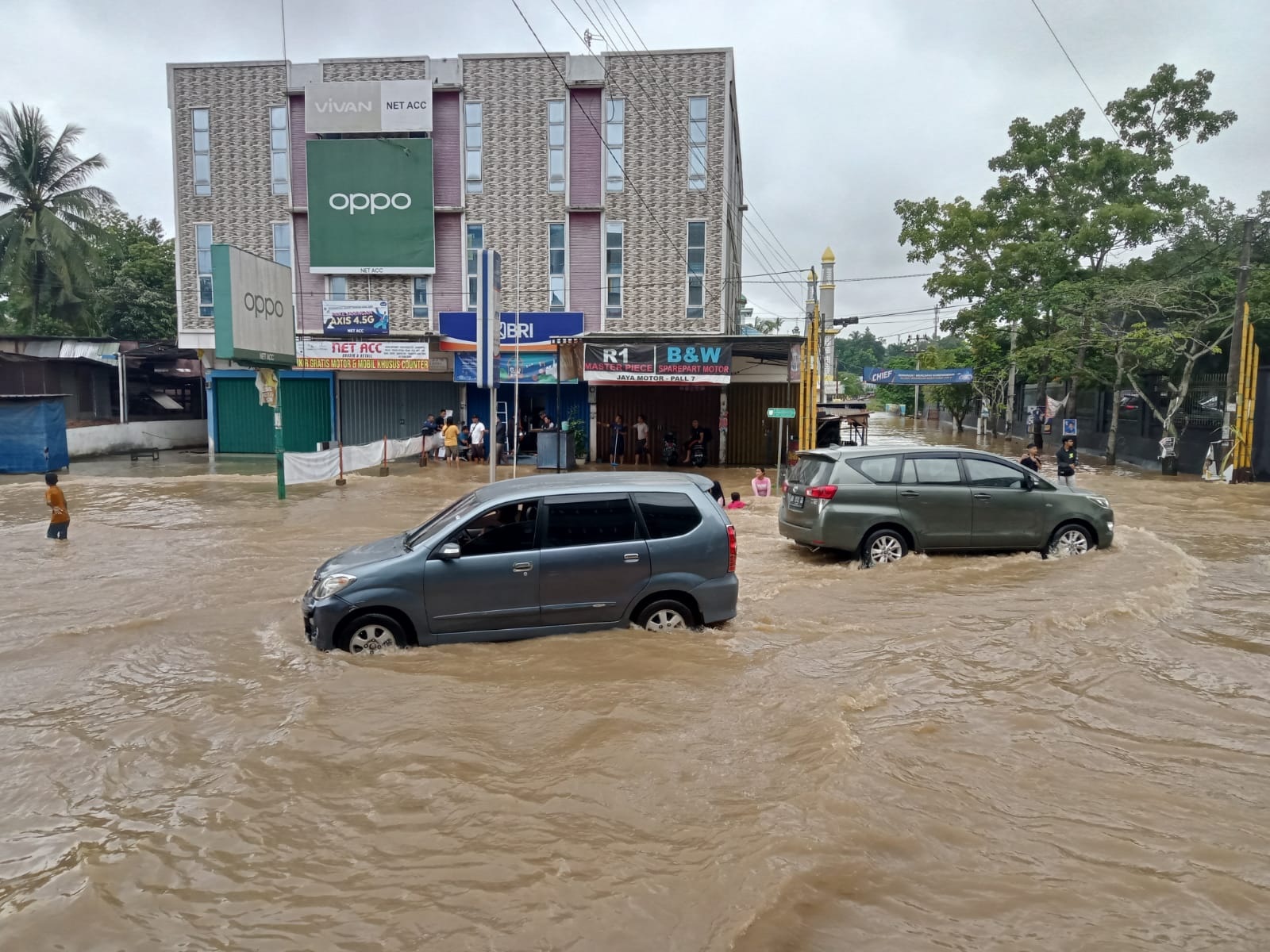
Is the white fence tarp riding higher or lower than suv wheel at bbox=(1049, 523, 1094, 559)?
higher

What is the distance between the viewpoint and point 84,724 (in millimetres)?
5816

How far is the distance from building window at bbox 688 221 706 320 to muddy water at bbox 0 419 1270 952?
18.0 m

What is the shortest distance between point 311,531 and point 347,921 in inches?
422

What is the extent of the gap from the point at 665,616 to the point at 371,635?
2402 mm

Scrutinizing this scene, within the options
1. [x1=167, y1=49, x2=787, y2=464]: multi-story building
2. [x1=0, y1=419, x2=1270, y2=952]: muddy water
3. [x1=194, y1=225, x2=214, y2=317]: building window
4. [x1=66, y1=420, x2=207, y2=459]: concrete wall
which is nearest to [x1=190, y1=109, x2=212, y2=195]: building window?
[x1=167, y1=49, x2=787, y2=464]: multi-story building

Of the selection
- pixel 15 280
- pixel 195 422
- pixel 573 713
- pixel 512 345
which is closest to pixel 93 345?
pixel 195 422

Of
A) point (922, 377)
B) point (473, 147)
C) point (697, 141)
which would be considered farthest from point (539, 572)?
point (922, 377)

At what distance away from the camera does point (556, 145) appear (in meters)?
26.2

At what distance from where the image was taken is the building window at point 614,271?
86.1 feet

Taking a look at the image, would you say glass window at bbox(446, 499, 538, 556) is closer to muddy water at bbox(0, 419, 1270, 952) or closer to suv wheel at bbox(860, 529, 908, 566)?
muddy water at bbox(0, 419, 1270, 952)

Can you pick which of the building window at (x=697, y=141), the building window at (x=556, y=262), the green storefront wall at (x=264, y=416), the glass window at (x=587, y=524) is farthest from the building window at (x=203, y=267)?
the glass window at (x=587, y=524)

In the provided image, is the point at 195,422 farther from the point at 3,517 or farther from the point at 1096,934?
the point at 1096,934

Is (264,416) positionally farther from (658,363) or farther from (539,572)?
(539,572)

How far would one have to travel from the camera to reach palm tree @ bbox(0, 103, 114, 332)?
3456 cm
